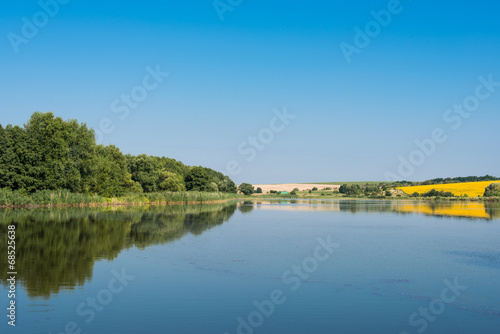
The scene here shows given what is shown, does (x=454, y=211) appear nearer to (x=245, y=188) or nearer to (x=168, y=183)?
(x=168, y=183)

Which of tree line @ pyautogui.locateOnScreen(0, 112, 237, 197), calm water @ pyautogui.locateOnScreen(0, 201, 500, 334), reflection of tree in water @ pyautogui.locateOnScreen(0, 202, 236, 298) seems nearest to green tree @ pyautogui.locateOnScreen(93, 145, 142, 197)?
tree line @ pyautogui.locateOnScreen(0, 112, 237, 197)

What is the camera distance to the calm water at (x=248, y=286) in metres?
9.66

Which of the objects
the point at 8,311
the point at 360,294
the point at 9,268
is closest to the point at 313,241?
the point at 360,294

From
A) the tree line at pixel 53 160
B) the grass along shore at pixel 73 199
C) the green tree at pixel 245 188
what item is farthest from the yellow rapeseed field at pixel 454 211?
the green tree at pixel 245 188

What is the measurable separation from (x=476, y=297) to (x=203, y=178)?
287 feet

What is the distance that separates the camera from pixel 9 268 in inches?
558
